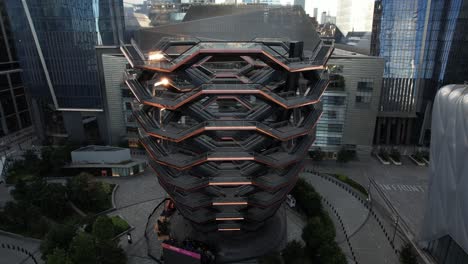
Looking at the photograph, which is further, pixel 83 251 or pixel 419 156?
pixel 419 156

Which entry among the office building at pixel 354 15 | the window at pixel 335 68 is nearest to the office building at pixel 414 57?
the office building at pixel 354 15

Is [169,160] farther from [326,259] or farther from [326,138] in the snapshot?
[326,138]

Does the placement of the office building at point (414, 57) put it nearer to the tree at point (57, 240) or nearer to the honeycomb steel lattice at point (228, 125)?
the honeycomb steel lattice at point (228, 125)

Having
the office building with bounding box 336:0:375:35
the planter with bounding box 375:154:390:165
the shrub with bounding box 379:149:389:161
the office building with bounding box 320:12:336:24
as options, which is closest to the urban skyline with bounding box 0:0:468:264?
the office building with bounding box 336:0:375:35

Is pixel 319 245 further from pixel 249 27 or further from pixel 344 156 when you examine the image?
pixel 249 27

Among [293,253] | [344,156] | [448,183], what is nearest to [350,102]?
[344,156]

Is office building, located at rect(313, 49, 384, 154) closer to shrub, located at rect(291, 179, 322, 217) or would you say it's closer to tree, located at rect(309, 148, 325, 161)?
tree, located at rect(309, 148, 325, 161)
